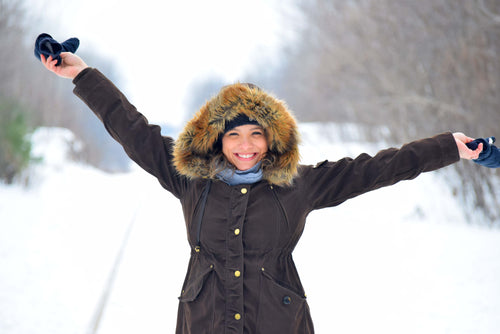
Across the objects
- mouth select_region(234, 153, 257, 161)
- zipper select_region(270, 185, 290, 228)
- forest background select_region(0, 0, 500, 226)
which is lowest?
zipper select_region(270, 185, 290, 228)

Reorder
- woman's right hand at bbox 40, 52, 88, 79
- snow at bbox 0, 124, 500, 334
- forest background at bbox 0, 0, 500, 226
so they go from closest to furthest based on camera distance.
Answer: woman's right hand at bbox 40, 52, 88, 79 < snow at bbox 0, 124, 500, 334 < forest background at bbox 0, 0, 500, 226

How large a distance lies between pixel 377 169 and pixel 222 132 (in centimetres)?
80

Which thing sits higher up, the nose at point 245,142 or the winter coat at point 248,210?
the nose at point 245,142

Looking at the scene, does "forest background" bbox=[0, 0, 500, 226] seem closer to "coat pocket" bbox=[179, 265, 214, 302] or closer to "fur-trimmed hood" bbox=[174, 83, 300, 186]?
"fur-trimmed hood" bbox=[174, 83, 300, 186]

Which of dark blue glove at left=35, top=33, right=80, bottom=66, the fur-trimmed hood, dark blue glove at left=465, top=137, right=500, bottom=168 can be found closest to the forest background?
the fur-trimmed hood

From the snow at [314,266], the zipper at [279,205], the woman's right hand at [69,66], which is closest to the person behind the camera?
the zipper at [279,205]

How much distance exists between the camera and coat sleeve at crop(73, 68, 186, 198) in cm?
252

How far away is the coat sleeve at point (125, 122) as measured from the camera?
252 centimetres

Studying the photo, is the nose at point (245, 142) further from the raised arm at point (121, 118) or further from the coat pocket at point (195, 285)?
the coat pocket at point (195, 285)

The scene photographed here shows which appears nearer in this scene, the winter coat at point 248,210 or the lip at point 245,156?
the winter coat at point 248,210

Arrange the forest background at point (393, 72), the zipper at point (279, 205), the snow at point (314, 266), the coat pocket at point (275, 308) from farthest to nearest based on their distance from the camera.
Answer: the forest background at point (393, 72), the snow at point (314, 266), the zipper at point (279, 205), the coat pocket at point (275, 308)

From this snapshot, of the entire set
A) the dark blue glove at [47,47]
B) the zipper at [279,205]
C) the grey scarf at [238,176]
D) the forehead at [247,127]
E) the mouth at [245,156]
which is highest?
the dark blue glove at [47,47]

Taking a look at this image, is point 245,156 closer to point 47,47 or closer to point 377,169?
point 377,169

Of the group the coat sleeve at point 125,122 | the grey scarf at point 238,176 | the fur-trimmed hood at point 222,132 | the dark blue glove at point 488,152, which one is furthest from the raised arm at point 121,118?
the dark blue glove at point 488,152
